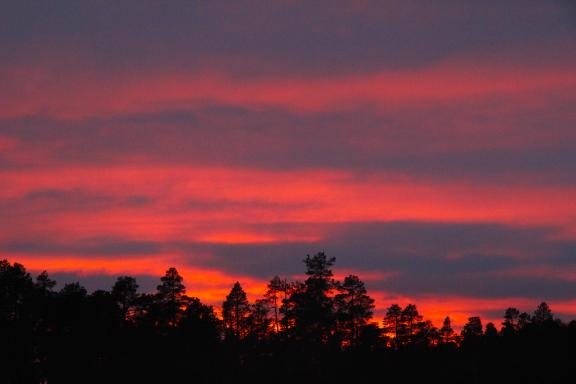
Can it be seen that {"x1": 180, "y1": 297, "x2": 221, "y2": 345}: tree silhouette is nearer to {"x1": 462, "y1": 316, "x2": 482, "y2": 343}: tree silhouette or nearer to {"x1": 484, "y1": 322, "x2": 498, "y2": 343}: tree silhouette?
{"x1": 484, "y1": 322, "x2": 498, "y2": 343}: tree silhouette

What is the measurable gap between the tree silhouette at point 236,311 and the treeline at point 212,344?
42.7ft

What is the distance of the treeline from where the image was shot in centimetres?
11000

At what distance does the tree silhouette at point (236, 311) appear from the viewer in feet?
501

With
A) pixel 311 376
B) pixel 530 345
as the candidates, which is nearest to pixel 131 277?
pixel 311 376

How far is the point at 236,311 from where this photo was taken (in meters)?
154

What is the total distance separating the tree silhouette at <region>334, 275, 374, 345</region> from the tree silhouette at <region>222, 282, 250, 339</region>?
24031mm

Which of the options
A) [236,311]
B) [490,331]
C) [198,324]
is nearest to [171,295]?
[198,324]

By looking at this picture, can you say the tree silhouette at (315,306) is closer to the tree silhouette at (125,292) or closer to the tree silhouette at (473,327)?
the tree silhouette at (125,292)

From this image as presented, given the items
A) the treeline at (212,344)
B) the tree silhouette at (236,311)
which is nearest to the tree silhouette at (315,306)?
the treeline at (212,344)

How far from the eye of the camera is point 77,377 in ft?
362

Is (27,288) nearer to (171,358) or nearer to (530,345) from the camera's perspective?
(171,358)

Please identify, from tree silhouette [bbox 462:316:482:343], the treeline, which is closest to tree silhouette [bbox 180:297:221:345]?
the treeline

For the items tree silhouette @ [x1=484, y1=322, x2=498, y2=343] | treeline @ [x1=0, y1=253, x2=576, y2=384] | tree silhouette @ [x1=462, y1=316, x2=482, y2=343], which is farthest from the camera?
tree silhouette @ [x1=462, y1=316, x2=482, y2=343]

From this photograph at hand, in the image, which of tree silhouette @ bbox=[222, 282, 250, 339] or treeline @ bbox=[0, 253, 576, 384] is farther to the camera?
tree silhouette @ bbox=[222, 282, 250, 339]
